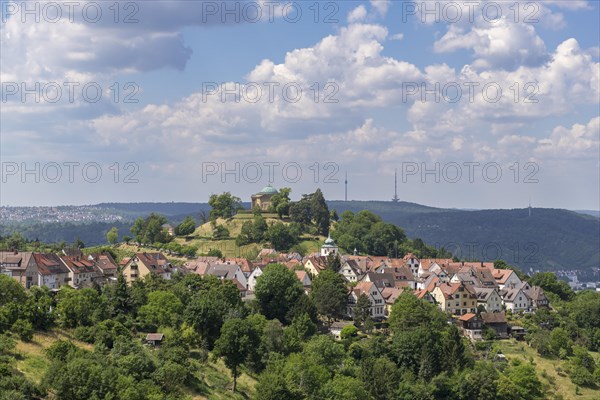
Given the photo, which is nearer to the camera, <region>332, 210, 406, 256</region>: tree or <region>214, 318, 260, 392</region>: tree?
<region>214, 318, 260, 392</region>: tree

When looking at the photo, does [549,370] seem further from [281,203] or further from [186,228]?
[186,228]

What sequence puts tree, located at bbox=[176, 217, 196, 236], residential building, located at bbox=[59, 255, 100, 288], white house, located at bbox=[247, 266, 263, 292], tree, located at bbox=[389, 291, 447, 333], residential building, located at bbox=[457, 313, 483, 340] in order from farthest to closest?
1. tree, located at bbox=[176, 217, 196, 236]
2. white house, located at bbox=[247, 266, 263, 292]
3. residential building, located at bbox=[59, 255, 100, 288]
4. residential building, located at bbox=[457, 313, 483, 340]
5. tree, located at bbox=[389, 291, 447, 333]

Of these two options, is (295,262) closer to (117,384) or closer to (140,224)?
(140,224)

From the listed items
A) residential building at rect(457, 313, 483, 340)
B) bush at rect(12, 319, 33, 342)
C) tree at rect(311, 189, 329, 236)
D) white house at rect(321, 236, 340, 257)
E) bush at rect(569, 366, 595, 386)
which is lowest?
bush at rect(569, 366, 595, 386)

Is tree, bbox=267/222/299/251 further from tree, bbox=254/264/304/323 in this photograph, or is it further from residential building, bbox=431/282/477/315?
tree, bbox=254/264/304/323

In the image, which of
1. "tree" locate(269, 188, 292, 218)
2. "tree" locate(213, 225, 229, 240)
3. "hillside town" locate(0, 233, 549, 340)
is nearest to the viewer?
"hillside town" locate(0, 233, 549, 340)

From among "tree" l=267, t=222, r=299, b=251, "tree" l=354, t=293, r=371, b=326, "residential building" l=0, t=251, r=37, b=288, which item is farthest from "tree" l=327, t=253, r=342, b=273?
"residential building" l=0, t=251, r=37, b=288

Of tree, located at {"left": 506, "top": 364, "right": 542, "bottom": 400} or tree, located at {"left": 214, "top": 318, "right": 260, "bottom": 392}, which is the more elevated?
tree, located at {"left": 214, "top": 318, "right": 260, "bottom": 392}
